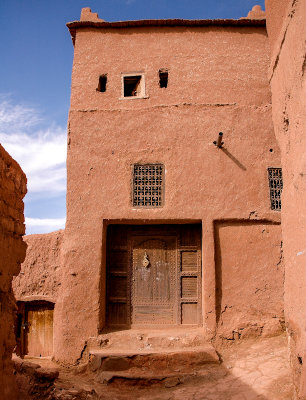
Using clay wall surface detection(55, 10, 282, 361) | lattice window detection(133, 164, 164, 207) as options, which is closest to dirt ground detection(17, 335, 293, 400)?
clay wall surface detection(55, 10, 282, 361)

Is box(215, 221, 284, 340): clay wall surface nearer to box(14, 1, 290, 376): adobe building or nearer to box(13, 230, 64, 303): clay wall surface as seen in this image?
box(14, 1, 290, 376): adobe building

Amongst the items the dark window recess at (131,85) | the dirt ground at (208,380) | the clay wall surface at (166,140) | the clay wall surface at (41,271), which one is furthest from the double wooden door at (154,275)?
the dark window recess at (131,85)

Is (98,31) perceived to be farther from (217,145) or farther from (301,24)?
(301,24)

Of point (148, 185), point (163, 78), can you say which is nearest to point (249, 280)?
point (148, 185)

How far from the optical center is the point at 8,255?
3551 mm

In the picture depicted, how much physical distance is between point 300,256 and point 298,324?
23.1 inches

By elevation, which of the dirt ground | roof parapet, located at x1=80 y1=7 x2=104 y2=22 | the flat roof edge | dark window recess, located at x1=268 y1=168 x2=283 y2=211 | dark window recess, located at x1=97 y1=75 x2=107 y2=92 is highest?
roof parapet, located at x1=80 y1=7 x2=104 y2=22

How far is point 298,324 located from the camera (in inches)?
122

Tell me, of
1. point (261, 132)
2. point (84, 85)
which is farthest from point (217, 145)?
point (84, 85)

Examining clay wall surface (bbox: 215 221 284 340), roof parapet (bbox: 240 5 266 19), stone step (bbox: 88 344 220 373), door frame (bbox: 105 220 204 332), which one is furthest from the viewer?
roof parapet (bbox: 240 5 266 19)

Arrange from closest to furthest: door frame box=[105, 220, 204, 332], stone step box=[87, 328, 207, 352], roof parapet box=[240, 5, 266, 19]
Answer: stone step box=[87, 328, 207, 352], door frame box=[105, 220, 204, 332], roof parapet box=[240, 5, 266, 19]

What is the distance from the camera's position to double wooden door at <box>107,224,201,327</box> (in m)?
7.60

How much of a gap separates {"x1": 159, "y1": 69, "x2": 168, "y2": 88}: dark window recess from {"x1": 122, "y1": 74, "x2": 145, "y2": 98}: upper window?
45 cm

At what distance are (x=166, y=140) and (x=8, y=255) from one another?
4.92m
